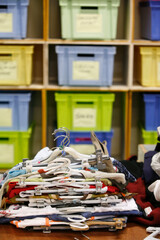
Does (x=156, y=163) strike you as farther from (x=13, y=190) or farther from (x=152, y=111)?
(x=152, y=111)

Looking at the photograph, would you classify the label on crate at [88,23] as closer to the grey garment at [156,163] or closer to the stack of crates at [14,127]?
the stack of crates at [14,127]

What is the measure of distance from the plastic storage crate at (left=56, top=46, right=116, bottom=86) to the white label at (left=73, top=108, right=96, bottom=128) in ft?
0.62

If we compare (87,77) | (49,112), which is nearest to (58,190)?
(87,77)

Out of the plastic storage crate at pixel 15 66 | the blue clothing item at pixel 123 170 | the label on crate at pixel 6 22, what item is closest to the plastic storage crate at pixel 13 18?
the label on crate at pixel 6 22

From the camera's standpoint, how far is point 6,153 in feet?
9.45

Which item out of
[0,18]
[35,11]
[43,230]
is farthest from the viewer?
[35,11]

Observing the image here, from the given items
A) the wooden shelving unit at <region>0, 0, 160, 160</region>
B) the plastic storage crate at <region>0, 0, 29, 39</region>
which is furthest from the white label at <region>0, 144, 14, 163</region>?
the plastic storage crate at <region>0, 0, 29, 39</region>

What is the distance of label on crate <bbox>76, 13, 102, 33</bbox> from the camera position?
2.73 meters

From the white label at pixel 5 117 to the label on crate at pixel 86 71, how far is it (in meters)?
0.53

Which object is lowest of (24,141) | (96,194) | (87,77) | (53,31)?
(24,141)

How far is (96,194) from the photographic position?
3.67 feet

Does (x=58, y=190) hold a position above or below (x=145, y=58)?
below

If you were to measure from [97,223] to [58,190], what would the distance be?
0.45ft

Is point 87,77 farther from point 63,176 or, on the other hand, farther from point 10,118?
point 63,176
